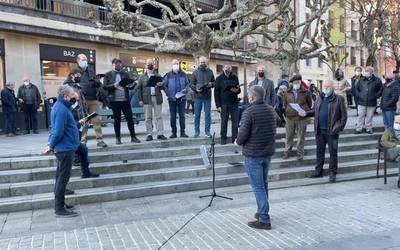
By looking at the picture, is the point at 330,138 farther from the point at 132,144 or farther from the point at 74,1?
the point at 74,1

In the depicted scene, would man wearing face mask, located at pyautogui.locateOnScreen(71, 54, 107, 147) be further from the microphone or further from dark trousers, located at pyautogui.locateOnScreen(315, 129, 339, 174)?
dark trousers, located at pyautogui.locateOnScreen(315, 129, 339, 174)

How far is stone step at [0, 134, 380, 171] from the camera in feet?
29.5

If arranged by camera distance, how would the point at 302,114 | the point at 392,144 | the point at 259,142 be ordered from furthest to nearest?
the point at 302,114
the point at 392,144
the point at 259,142

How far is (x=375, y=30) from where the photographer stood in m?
27.2

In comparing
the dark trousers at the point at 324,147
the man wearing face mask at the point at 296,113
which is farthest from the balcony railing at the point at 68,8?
the dark trousers at the point at 324,147

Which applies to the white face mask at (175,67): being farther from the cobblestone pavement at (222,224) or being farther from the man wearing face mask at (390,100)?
the man wearing face mask at (390,100)

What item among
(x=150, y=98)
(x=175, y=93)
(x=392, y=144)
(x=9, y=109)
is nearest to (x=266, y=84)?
(x=175, y=93)

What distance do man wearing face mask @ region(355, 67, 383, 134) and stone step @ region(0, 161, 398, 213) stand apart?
7.80 ft

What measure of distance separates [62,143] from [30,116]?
9579mm

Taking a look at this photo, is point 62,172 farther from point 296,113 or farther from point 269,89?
point 269,89

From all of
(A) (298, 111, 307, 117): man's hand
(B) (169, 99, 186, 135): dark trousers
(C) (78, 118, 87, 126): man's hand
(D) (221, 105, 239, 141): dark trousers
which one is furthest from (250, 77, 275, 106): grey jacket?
(C) (78, 118, 87, 126): man's hand

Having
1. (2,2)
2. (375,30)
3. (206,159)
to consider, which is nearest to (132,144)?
(206,159)

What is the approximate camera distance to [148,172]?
9344 mm

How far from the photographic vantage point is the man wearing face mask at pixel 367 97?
12.7 metres
